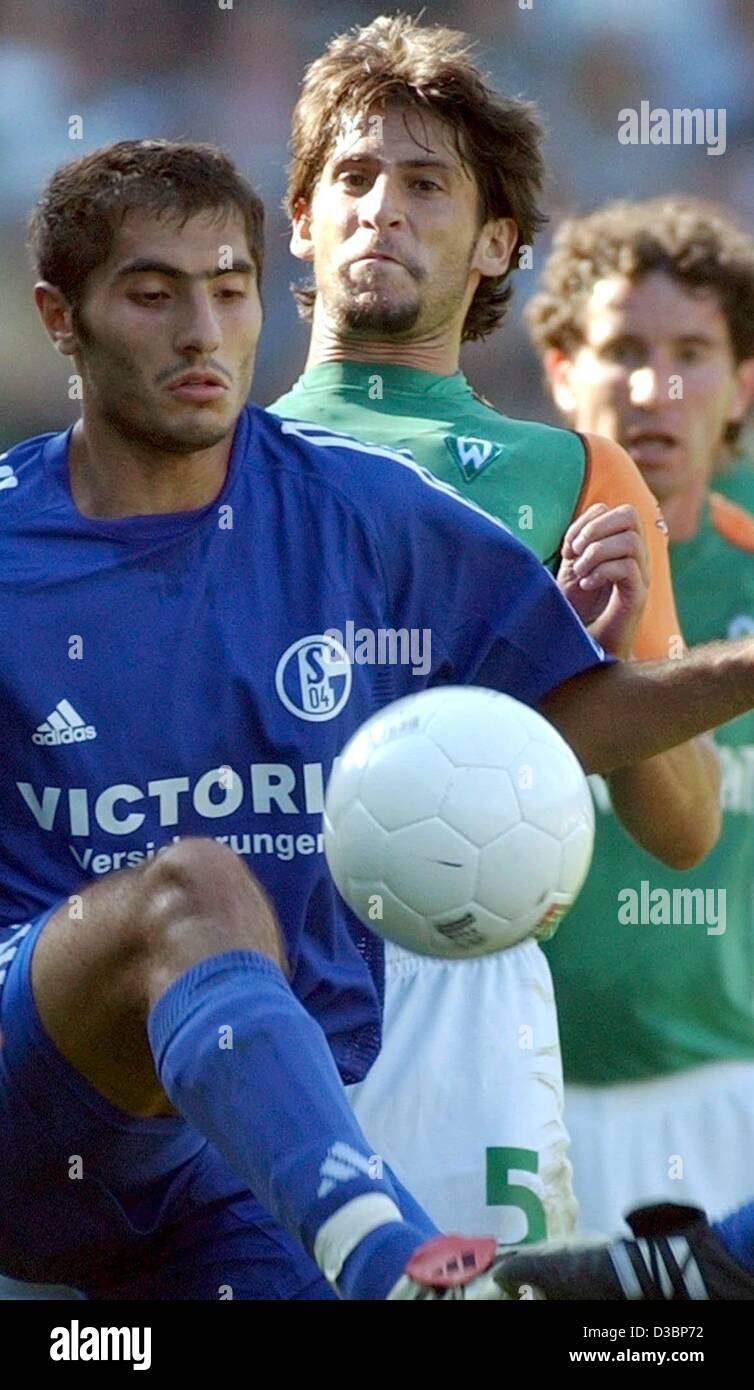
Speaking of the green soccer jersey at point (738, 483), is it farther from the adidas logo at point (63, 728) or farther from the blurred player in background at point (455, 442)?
the adidas logo at point (63, 728)

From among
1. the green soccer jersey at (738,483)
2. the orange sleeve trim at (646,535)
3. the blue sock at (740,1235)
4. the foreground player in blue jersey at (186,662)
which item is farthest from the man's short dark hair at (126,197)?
the green soccer jersey at (738,483)

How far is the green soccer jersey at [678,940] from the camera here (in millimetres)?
5992

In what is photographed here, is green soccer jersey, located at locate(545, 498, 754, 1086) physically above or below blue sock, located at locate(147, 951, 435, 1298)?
above

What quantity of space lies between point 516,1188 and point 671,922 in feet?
6.06

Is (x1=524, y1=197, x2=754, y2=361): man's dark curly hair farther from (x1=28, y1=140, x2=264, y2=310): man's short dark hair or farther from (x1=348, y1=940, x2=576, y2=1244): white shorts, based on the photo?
(x1=28, y1=140, x2=264, y2=310): man's short dark hair

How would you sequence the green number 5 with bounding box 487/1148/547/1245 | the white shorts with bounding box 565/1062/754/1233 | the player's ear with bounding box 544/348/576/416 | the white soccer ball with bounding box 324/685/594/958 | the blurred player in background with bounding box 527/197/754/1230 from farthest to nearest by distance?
the player's ear with bounding box 544/348/576/416 < the blurred player in background with bounding box 527/197/754/1230 < the white shorts with bounding box 565/1062/754/1233 < the green number 5 with bounding box 487/1148/547/1245 < the white soccer ball with bounding box 324/685/594/958

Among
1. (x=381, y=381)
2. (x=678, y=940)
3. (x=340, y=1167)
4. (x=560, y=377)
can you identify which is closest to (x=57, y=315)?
(x=381, y=381)

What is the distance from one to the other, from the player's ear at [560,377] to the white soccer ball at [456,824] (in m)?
3.20

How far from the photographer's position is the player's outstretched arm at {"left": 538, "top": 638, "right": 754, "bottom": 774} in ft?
12.1

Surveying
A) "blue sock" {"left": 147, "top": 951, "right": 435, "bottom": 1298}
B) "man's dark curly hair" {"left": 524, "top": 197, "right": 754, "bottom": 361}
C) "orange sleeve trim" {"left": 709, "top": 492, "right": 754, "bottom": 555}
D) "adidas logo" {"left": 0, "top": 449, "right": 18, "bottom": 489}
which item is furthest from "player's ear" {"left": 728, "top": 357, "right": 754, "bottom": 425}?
"blue sock" {"left": 147, "top": 951, "right": 435, "bottom": 1298}

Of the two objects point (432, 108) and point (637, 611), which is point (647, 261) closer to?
point (432, 108)

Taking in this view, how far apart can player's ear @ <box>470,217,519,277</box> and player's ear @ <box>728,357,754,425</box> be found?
5.42ft
